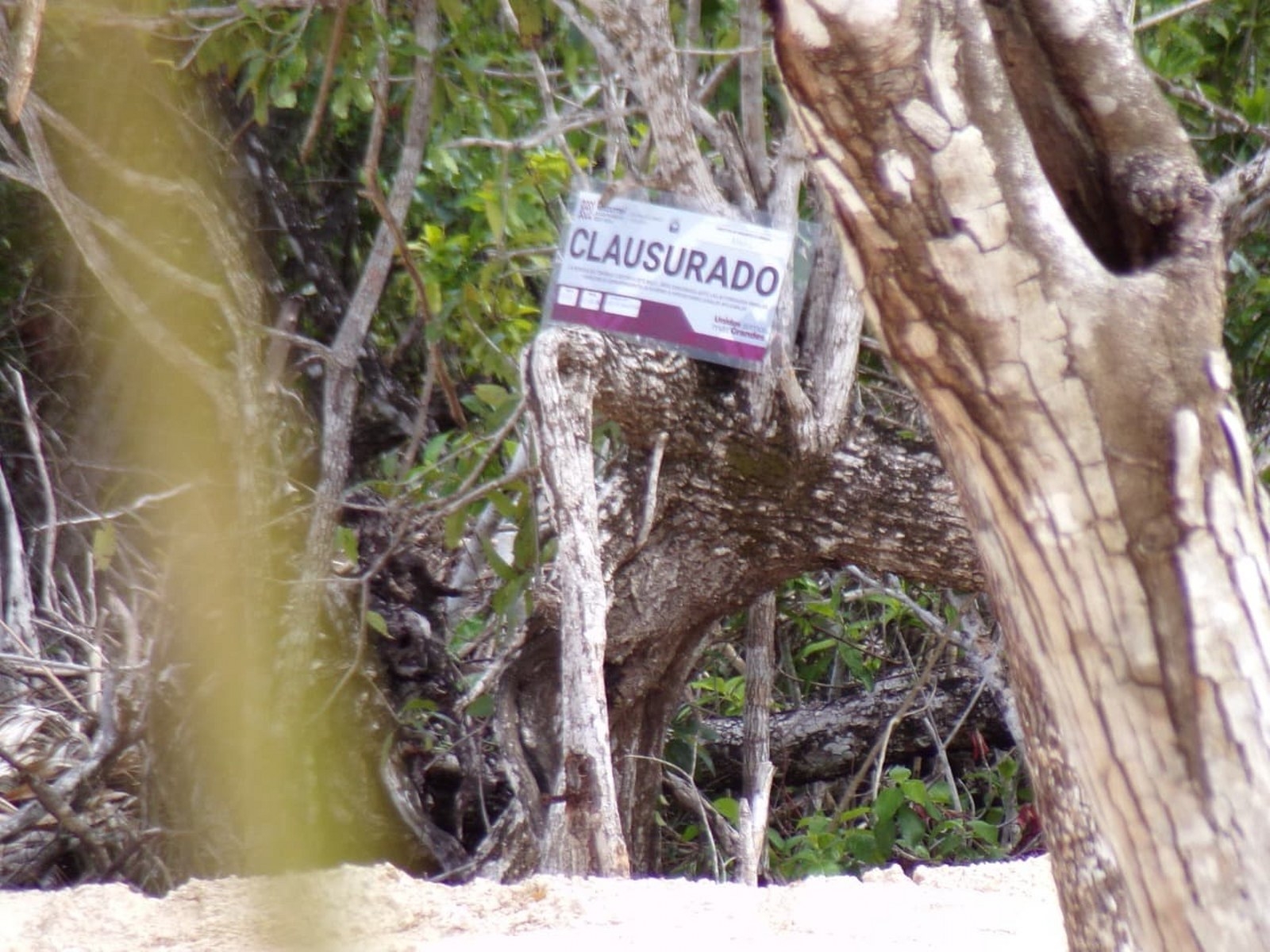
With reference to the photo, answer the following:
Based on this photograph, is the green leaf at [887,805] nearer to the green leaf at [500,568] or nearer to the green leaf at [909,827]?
the green leaf at [909,827]

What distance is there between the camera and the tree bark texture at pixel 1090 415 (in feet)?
3.15

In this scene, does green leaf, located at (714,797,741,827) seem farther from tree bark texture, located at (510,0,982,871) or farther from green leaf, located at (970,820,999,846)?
green leaf, located at (970,820,999,846)

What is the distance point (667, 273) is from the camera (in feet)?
7.64

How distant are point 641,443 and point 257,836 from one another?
226 cm

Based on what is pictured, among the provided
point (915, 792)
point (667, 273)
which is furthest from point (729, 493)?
point (915, 792)

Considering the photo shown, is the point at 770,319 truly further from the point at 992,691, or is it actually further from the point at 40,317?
the point at 40,317

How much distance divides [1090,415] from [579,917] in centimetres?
127

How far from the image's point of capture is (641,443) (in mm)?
2742

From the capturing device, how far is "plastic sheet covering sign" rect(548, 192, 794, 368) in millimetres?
2320

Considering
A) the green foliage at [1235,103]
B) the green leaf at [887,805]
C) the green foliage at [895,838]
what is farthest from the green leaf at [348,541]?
the green foliage at [1235,103]

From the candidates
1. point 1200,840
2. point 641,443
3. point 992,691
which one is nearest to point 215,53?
point 641,443

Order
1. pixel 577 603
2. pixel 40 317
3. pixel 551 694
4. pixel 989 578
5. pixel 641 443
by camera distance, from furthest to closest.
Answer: pixel 40 317
pixel 551 694
pixel 641 443
pixel 577 603
pixel 989 578

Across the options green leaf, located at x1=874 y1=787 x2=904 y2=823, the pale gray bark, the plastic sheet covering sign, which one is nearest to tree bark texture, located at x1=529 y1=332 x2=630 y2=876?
the plastic sheet covering sign

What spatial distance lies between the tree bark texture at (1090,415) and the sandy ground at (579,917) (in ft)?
3.33
